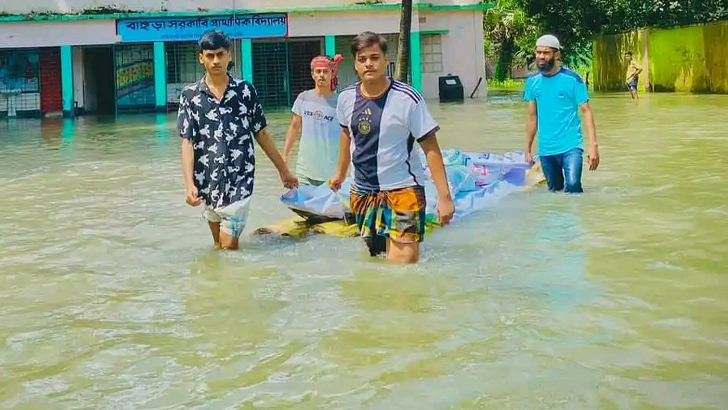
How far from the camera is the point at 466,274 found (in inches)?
238

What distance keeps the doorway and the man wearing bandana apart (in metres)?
27.4

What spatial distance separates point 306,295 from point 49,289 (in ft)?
5.35

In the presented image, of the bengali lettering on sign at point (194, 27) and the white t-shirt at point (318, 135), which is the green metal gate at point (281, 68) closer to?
the bengali lettering on sign at point (194, 27)

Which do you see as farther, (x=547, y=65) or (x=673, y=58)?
(x=673, y=58)

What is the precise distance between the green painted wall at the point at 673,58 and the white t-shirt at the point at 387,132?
2559 cm

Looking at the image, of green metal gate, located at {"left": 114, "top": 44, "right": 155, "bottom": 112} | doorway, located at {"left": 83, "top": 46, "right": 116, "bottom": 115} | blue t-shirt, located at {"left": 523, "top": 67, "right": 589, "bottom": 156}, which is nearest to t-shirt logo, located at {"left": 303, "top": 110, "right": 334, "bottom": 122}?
blue t-shirt, located at {"left": 523, "top": 67, "right": 589, "bottom": 156}

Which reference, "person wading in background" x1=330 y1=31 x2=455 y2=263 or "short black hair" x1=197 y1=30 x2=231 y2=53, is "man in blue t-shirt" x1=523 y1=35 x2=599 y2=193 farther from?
"short black hair" x1=197 y1=30 x2=231 y2=53

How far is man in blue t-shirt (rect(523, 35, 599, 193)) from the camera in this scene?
8562 mm

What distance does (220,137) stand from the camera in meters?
6.63

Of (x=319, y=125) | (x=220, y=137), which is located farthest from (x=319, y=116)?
(x=220, y=137)

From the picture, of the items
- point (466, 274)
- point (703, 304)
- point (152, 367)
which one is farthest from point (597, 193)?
point (152, 367)

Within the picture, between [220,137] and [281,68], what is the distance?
28267mm

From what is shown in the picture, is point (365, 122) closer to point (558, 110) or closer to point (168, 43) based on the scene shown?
point (558, 110)

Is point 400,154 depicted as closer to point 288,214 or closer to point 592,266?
point 592,266
